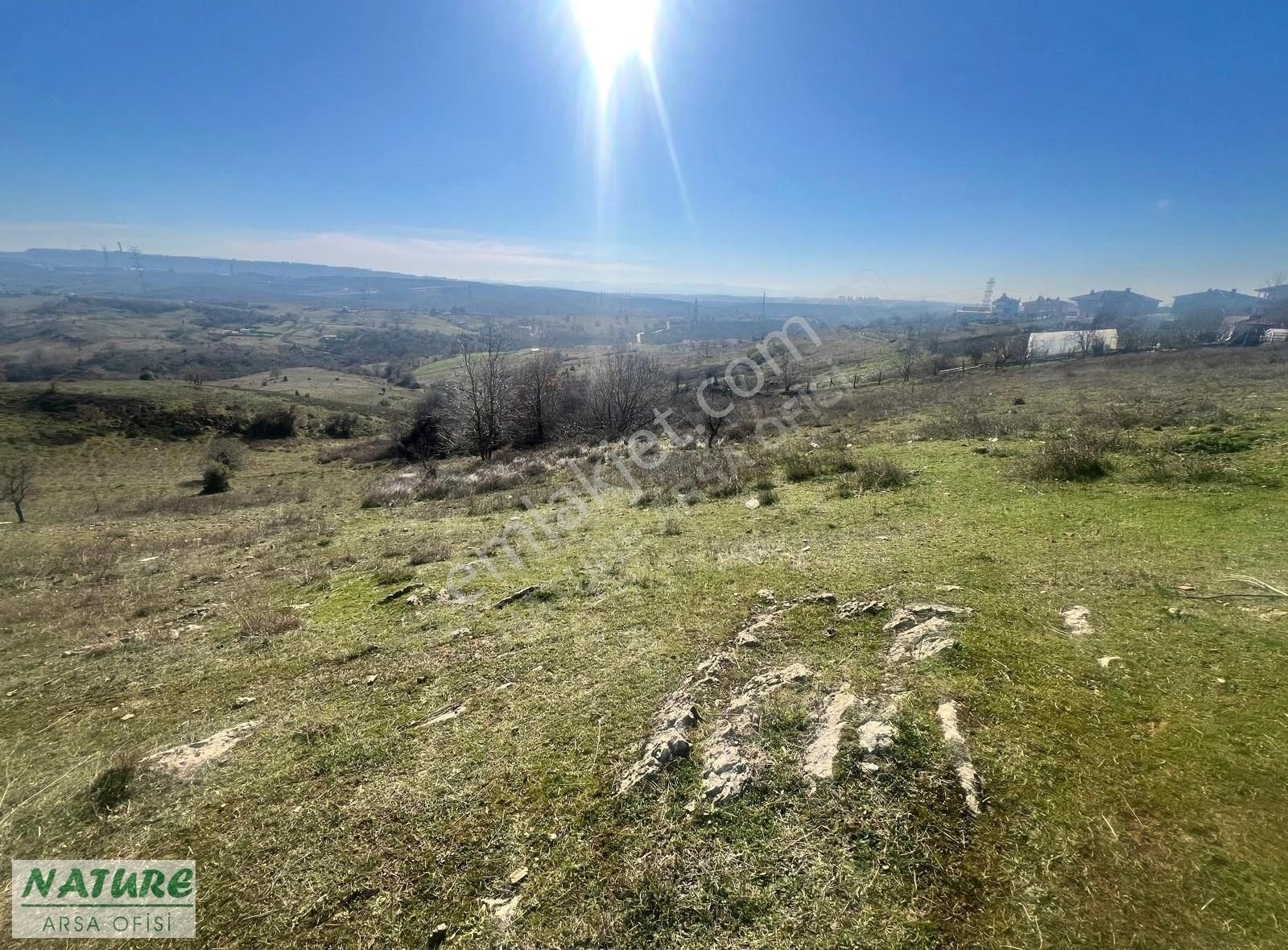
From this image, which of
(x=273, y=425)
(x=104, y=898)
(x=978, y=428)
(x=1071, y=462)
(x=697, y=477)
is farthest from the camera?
(x=273, y=425)

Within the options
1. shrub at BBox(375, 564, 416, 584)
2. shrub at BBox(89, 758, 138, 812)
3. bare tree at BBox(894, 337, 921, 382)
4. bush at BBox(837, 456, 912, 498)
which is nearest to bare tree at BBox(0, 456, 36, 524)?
shrub at BBox(375, 564, 416, 584)

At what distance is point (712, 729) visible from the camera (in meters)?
3.92

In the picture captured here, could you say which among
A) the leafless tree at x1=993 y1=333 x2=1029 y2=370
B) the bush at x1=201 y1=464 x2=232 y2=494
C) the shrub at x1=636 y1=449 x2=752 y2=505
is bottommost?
the bush at x1=201 y1=464 x2=232 y2=494

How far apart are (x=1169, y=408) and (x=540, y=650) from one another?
21.8m

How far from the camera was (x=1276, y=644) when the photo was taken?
4.14 m

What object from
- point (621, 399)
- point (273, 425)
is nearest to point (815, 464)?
point (621, 399)

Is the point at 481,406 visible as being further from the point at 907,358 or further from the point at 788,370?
the point at 907,358

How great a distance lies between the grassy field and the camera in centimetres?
273

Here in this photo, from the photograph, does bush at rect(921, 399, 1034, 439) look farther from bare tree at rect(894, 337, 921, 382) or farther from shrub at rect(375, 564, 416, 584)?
bare tree at rect(894, 337, 921, 382)

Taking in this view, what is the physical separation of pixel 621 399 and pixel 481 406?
30.9ft

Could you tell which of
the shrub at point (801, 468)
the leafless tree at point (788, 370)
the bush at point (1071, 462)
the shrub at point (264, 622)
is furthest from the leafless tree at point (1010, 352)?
the shrub at point (264, 622)

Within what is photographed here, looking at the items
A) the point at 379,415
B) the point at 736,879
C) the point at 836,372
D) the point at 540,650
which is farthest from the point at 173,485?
the point at 836,372

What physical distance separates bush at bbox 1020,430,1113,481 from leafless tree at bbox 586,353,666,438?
2386cm

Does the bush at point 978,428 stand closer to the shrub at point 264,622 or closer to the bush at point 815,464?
the bush at point 815,464
